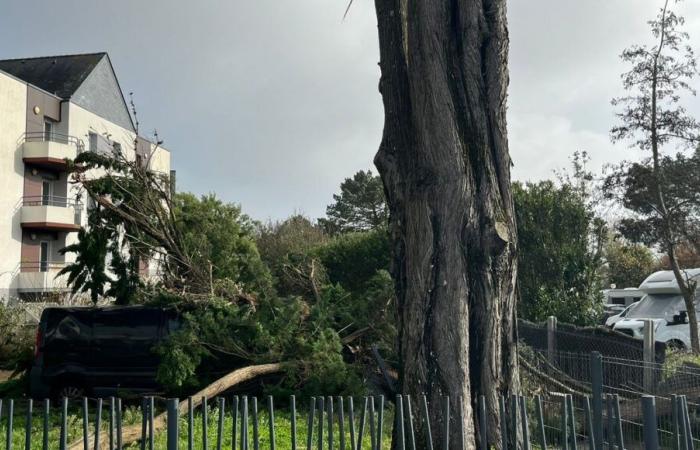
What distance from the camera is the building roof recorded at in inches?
1294

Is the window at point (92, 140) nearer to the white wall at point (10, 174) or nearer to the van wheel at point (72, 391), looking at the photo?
the white wall at point (10, 174)

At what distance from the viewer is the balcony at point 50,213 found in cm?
2919

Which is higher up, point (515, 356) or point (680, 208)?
point (680, 208)

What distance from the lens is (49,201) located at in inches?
1216

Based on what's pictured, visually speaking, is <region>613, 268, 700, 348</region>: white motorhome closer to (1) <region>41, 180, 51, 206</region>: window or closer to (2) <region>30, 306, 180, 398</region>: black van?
(2) <region>30, 306, 180, 398</region>: black van

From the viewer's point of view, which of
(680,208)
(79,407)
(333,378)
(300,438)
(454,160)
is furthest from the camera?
(680,208)

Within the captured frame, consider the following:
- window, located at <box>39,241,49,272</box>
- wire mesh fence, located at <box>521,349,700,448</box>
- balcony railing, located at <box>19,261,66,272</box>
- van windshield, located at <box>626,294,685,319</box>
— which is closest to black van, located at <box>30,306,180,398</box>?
wire mesh fence, located at <box>521,349,700,448</box>

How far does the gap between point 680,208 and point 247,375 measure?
1167 cm

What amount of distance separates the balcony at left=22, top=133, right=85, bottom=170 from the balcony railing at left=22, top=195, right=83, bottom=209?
1.39m

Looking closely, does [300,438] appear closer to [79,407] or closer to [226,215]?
[79,407]

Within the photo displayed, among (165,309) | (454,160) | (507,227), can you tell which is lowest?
(165,309)

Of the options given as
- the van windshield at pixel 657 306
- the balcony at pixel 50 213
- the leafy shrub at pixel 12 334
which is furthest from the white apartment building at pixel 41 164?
the van windshield at pixel 657 306

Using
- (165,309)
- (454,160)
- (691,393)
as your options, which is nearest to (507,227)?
(454,160)

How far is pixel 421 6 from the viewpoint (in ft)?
22.0
